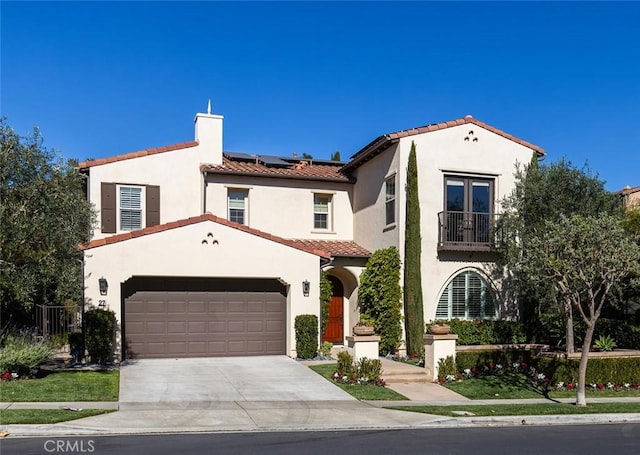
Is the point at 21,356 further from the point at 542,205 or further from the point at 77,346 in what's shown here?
the point at 542,205

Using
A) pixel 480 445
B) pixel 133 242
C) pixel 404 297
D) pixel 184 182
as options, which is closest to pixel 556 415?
pixel 480 445

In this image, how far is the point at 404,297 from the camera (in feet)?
62.8

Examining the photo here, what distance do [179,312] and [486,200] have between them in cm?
1056

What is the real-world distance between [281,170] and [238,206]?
2.16 m

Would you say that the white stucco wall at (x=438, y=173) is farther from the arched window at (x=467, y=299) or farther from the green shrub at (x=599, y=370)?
the green shrub at (x=599, y=370)

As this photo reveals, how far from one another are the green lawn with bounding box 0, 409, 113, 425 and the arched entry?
462 inches

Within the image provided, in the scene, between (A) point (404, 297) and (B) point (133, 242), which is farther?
(A) point (404, 297)

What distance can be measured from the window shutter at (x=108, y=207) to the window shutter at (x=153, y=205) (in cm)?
110

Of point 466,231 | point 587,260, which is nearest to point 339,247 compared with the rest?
point 466,231

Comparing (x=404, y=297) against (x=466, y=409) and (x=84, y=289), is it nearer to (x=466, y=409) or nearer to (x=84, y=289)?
(x=466, y=409)

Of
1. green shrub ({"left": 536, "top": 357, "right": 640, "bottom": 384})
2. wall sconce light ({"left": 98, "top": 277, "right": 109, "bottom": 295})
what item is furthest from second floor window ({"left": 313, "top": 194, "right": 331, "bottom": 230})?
green shrub ({"left": 536, "top": 357, "right": 640, "bottom": 384})

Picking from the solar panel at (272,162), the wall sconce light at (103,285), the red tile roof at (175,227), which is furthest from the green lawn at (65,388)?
the solar panel at (272,162)

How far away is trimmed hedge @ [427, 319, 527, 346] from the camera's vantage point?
1917 centimetres

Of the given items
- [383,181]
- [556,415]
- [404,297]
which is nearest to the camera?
[556,415]
